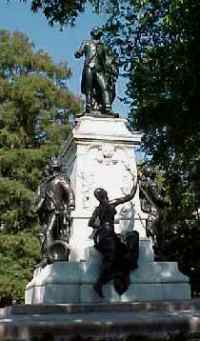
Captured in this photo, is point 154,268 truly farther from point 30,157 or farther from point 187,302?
point 30,157

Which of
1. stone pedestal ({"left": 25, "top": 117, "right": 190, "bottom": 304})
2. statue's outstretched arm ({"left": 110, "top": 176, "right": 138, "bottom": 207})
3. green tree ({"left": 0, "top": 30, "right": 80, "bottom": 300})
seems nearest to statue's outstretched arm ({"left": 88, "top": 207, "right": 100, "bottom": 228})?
statue's outstretched arm ({"left": 110, "top": 176, "right": 138, "bottom": 207})

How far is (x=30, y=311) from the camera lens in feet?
30.0

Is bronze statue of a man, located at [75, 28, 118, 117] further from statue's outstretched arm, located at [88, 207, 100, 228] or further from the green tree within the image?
the green tree

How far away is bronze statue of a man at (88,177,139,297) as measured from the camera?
410 inches

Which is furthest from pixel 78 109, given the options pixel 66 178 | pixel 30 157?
pixel 66 178

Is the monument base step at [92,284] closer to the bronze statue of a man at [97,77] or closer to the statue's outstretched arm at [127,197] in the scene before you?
the statue's outstretched arm at [127,197]

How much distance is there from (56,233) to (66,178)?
1120 mm

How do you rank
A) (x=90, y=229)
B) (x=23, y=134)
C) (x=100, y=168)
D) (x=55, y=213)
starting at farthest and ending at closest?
(x=23, y=134), (x=100, y=168), (x=90, y=229), (x=55, y=213)

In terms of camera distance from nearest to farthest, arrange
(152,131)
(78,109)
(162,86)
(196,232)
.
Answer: (162,86), (152,131), (196,232), (78,109)

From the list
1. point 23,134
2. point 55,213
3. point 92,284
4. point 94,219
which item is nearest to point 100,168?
point 55,213

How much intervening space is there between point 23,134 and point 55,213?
51.5ft

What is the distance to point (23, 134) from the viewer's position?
26609mm

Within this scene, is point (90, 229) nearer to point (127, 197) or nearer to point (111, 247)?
point (127, 197)

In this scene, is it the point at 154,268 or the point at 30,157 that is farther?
the point at 30,157
